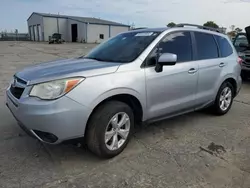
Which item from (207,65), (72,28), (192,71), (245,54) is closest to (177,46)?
(192,71)

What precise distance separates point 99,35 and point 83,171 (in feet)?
152

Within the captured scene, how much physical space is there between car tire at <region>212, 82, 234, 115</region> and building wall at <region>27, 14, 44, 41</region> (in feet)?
153

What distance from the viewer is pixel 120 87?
3.12m

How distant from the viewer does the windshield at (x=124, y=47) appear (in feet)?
11.7

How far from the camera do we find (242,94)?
7.20 m

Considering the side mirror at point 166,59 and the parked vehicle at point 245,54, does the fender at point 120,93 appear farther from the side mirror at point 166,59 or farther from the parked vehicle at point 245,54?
the parked vehicle at point 245,54

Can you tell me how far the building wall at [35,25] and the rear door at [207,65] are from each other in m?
46.7

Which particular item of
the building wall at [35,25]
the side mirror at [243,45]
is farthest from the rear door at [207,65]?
the building wall at [35,25]

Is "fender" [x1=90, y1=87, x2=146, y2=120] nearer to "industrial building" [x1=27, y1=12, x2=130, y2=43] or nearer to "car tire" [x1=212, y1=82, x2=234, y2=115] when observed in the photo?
"car tire" [x1=212, y1=82, x2=234, y2=115]

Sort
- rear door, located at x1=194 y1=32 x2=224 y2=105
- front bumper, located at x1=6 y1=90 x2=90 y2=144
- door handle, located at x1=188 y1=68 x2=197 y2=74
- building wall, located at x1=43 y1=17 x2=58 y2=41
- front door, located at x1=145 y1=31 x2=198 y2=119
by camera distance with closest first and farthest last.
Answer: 1. front bumper, located at x1=6 y1=90 x2=90 y2=144
2. front door, located at x1=145 y1=31 x2=198 y2=119
3. door handle, located at x1=188 y1=68 x2=197 y2=74
4. rear door, located at x1=194 y1=32 x2=224 y2=105
5. building wall, located at x1=43 y1=17 x2=58 y2=41

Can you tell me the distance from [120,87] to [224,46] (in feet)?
9.38

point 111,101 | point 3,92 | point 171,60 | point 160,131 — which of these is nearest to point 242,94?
point 160,131

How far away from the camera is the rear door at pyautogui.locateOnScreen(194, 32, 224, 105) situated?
4281 millimetres

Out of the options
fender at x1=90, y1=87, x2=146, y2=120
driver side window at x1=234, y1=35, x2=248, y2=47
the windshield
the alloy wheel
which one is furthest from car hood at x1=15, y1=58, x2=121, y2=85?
driver side window at x1=234, y1=35, x2=248, y2=47
